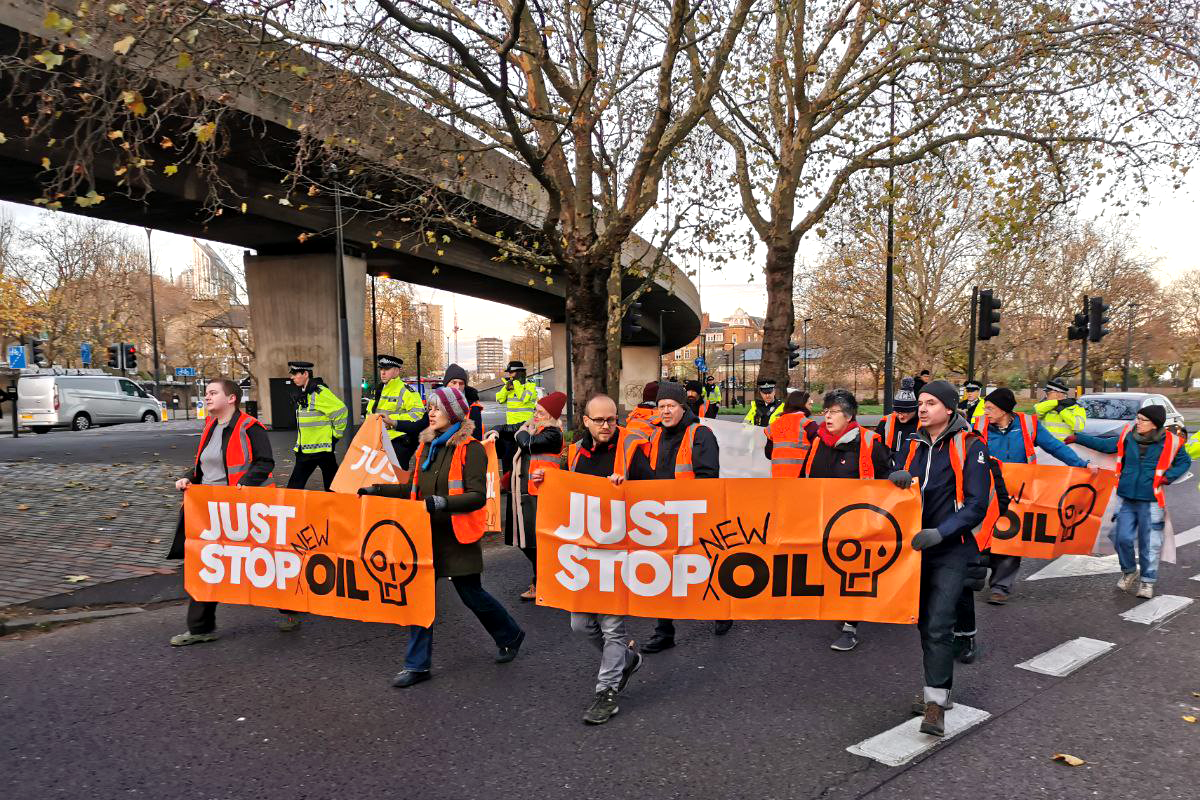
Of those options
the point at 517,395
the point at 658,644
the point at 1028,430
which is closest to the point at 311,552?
the point at 658,644

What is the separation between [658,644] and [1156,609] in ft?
13.7

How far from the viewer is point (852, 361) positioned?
48344 millimetres

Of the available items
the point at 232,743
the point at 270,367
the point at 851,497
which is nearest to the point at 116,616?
the point at 232,743

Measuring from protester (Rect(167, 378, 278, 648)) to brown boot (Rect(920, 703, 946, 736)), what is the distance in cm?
429

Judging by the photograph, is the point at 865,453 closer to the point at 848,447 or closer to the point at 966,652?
the point at 848,447

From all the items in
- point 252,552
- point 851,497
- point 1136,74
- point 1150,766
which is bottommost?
point 1150,766

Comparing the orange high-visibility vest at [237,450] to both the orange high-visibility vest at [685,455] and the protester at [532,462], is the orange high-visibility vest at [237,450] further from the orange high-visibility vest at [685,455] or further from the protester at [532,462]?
the orange high-visibility vest at [685,455]

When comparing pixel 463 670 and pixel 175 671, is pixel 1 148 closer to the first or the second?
pixel 175 671

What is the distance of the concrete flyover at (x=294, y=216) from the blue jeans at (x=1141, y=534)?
8478 millimetres

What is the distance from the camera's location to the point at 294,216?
19812mm

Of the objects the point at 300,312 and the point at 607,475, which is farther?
the point at 300,312

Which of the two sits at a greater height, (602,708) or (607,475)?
(607,475)

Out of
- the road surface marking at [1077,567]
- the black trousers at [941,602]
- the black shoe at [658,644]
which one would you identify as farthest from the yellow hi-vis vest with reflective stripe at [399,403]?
the black trousers at [941,602]

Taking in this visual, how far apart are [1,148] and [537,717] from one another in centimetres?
1515
